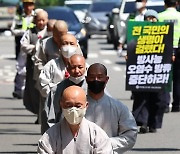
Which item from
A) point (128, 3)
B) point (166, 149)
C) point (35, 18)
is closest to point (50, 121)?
point (166, 149)

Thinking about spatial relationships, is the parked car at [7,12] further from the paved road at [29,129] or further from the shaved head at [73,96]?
the shaved head at [73,96]

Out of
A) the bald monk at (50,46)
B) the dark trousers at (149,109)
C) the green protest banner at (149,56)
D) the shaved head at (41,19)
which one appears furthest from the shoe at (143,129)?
the shaved head at (41,19)

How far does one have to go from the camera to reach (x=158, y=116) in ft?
46.3

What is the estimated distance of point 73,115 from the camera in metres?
6.64

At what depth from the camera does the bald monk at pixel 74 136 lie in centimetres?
673

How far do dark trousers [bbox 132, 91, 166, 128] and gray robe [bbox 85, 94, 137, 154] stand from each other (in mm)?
6299

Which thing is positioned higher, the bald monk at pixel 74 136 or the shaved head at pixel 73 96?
the shaved head at pixel 73 96

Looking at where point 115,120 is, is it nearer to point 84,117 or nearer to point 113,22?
point 84,117

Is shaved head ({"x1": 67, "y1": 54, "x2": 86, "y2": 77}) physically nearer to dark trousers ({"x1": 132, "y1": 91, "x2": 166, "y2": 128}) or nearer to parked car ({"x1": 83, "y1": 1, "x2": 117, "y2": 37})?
dark trousers ({"x1": 132, "y1": 91, "x2": 166, "y2": 128})

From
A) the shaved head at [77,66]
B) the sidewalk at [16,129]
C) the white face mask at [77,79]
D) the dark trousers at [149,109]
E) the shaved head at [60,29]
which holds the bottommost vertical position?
the sidewalk at [16,129]

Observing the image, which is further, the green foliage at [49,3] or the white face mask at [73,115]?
the green foliage at [49,3]

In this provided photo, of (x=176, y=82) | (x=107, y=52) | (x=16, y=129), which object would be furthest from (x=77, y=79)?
(x=107, y=52)

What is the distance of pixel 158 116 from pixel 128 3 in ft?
56.6

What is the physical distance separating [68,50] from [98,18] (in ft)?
107
